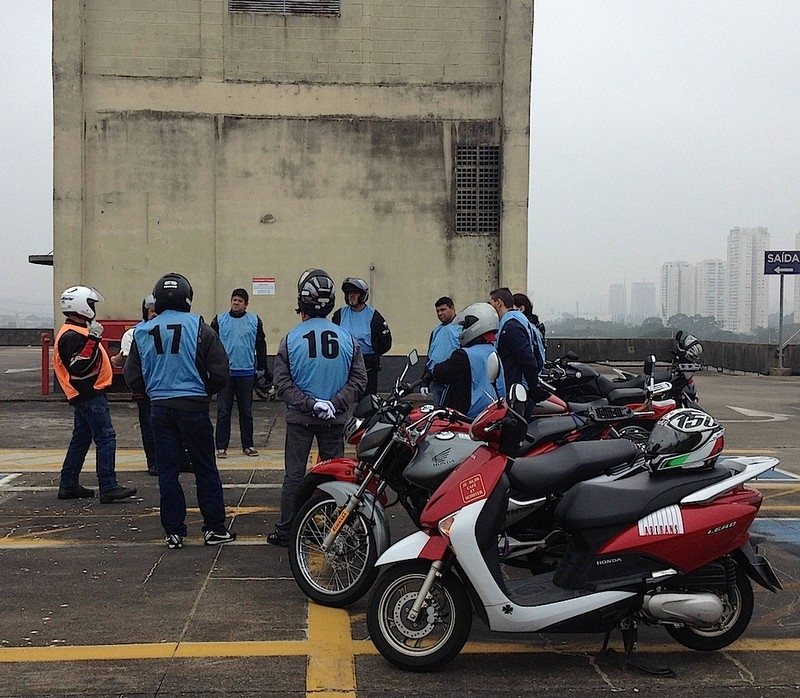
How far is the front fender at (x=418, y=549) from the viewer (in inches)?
182

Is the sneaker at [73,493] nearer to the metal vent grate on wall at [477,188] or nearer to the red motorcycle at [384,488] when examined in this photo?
the red motorcycle at [384,488]

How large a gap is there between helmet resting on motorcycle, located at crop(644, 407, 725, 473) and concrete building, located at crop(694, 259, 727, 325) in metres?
34.8

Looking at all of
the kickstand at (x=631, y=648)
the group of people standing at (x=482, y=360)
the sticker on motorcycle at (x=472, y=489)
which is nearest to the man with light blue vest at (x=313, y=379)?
the group of people standing at (x=482, y=360)

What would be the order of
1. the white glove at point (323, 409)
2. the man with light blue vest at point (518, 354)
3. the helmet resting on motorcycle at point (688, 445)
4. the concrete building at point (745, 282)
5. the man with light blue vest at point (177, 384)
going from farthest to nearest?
the concrete building at point (745, 282), the man with light blue vest at point (518, 354), the man with light blue vest at point (177, 384), the white glove at point (323, 409), the helmet resting on motorcycle at point (688, 445)

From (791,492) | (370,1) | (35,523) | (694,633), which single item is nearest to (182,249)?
(370,1)

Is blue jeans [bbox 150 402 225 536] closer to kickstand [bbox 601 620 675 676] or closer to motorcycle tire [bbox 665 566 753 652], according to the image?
kickstand [bbox 601 620 675 676]

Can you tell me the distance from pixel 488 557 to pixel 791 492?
18.7ft

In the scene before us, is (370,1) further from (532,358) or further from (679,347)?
(532,358)

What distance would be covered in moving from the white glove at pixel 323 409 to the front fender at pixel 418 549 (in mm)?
1901

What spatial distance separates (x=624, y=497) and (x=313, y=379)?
2.62 meters

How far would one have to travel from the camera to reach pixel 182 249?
1705cm

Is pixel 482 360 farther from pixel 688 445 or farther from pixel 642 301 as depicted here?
pixel 642 301

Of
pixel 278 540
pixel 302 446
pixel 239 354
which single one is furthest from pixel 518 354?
pixel 239 354

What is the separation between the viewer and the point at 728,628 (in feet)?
16.2
